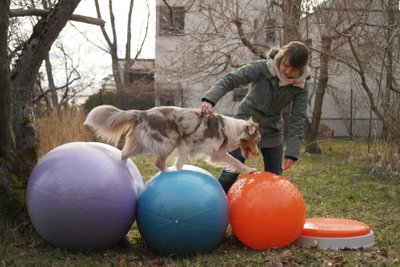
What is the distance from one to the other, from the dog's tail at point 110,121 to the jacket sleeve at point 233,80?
0.84 m

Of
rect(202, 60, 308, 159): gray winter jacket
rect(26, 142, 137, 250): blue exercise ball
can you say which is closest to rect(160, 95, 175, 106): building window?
rect(202, 60, 308, 159): gray winter jacket

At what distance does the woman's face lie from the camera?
548 centimetres

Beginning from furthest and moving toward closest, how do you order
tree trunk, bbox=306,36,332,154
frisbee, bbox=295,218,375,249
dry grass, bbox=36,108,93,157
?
1. tree trunk, bbox=306,36,332,154
2. dry grass, bbox=36,108,93,157
3. frisbee, bbox=295,218,375,249

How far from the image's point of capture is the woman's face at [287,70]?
5.48m

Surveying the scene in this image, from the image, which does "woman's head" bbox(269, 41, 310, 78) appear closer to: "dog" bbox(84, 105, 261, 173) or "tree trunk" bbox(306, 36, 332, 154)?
"dog" bbox(84, 105, 261, 173)

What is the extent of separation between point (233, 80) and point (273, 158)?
45.6 inches

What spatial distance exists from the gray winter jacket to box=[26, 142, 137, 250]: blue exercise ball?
4.87ft

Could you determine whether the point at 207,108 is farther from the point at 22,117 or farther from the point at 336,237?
the point at 22,117

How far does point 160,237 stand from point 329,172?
8225mm

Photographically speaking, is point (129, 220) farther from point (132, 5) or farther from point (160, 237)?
point (132, 5)

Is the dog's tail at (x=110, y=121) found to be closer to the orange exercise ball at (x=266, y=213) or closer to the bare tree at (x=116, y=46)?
the orange exercise ball at (x=266, y=213)

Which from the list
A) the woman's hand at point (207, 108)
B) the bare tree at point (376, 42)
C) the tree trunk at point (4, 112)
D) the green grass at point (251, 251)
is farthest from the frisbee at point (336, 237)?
the bare tree at point (376, 42)

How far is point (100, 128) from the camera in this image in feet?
18.0

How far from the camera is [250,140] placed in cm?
575
